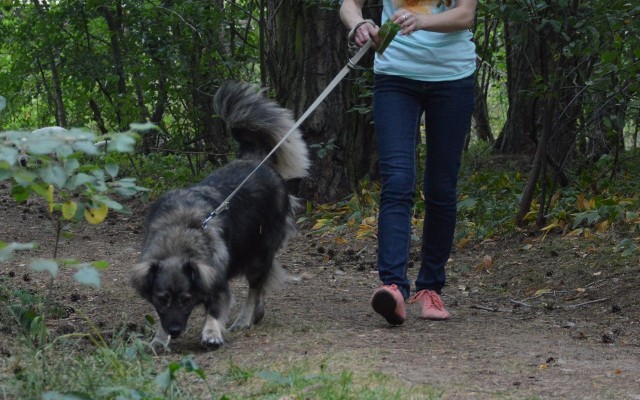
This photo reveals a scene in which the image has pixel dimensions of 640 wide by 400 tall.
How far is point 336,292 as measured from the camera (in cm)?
683

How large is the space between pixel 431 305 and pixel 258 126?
1.45m

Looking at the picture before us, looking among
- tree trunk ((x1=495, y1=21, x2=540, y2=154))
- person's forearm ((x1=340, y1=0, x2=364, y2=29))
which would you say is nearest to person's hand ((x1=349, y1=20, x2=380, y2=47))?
person's forearm ((x1=340, y1=0, x2=364, y2=29))

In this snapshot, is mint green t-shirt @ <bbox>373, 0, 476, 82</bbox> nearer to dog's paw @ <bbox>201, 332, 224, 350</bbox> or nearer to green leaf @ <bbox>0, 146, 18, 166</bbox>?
dog's paw @ <bbox>201, 332, 224, 350</bbox>

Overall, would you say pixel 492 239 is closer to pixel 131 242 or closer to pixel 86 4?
pixel 131 242

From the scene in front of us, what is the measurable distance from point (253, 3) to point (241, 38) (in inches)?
24.7

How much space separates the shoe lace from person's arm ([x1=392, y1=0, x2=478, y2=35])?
1503 mm

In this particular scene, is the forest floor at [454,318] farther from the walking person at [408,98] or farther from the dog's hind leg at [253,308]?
the walking person at [408,98]

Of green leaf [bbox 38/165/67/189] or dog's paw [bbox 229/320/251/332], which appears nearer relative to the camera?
green leaf [bbox 38/165/67/189]

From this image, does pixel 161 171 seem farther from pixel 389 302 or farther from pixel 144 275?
pixel 389 302

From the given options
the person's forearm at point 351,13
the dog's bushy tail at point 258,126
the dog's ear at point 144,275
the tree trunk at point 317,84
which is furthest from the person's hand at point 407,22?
the tree trunk at point 317,84

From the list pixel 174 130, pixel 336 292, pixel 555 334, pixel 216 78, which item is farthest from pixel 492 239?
pixel 174 130

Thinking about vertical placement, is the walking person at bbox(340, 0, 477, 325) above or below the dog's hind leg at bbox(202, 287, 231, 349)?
above

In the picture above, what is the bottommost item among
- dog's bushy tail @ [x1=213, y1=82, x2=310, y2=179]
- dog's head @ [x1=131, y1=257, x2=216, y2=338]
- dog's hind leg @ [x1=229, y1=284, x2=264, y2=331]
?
dog's hind leg @ [x1=229, y1=284, x2=264, y2=331]

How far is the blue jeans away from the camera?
511 centimetres
